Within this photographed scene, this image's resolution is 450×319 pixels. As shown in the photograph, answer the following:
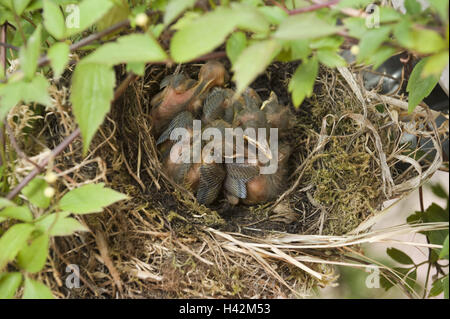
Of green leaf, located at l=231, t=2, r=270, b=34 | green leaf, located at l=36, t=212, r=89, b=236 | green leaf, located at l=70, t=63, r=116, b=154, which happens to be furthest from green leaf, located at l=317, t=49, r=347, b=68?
green leaf, located at l=36, t=212, r=89, b=236

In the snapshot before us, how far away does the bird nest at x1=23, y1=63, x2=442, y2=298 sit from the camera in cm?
73

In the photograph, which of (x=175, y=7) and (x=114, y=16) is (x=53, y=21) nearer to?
(x=114, y=16)

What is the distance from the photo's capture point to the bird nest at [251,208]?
726mm

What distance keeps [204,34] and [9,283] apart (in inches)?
15.6

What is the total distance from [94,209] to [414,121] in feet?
2.27

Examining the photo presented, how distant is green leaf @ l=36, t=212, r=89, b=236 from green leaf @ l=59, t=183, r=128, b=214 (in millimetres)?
15

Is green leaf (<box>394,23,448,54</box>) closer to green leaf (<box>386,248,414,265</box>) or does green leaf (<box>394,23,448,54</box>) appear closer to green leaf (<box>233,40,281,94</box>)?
green leaf (<box>233,40,281,94</box>)

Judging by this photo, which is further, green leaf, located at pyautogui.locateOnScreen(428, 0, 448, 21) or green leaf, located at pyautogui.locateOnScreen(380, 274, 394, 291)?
green leaf, located at pyautogui.locateOnScreen(380, 274, 394, 291)

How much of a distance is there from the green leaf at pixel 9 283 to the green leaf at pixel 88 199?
0.10m

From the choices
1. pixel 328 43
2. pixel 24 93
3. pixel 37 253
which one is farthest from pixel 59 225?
pixel 328 43

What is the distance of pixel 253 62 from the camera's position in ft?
1.37

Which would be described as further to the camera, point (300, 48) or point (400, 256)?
point (400, 256)

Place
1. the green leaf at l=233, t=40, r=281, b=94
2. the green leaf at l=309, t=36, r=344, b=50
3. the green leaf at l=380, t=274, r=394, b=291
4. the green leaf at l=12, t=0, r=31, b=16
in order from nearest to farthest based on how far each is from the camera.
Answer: the green leaf at l=233, t=40, r=281, b=94 → the green leaf at l=309, t=36, r=344, b=50 → the green leaf at l=12, t=0, r=31, b=16 → the green leaf at l=380, t=274, r=394, b=291

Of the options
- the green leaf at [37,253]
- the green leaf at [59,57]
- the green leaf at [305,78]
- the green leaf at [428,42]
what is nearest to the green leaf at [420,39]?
the green leaf at [428,42]
